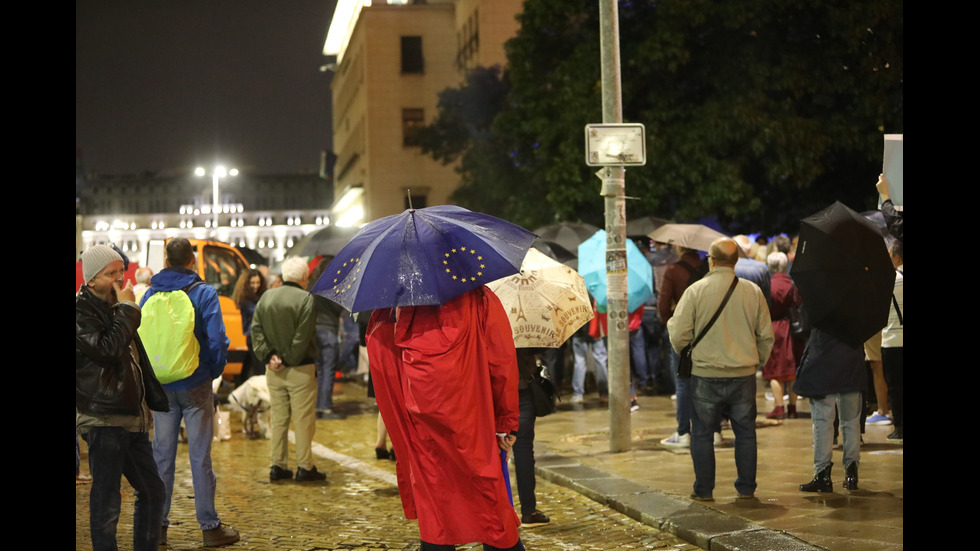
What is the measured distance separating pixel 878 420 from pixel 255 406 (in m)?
6.53

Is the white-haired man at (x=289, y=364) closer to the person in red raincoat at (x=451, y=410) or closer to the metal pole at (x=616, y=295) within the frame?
the metal pole at (x=616, y=295)

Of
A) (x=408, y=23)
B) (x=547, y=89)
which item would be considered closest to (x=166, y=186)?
(x=408, y=23)

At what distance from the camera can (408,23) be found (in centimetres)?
6931

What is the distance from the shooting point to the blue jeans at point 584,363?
53.0 ft

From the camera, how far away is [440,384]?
19.0 feet

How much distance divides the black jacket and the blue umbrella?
26.7 feet

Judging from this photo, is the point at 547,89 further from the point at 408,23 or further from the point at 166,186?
the point at 166,186

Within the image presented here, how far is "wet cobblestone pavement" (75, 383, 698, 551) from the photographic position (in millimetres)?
7906

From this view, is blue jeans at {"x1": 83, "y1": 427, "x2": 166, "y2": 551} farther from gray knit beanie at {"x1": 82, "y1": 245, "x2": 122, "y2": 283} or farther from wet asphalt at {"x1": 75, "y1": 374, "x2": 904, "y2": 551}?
wet asphalt at {"x1": 75, "y1": 374, "x2": 904, "y2": 551}

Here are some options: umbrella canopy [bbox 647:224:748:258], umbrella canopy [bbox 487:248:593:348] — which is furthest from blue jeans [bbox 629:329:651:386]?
umbrella canopy [bbox 487:248:593:348]

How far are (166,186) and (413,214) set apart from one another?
180357 millimetres

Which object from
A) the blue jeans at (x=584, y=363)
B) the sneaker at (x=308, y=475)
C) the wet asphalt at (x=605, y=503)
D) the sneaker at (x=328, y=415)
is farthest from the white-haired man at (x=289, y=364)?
the blue jeans at (x=584, y=363)

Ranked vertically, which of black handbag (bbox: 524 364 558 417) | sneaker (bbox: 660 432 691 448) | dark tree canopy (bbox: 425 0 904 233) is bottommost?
sneaker (bbox: 660 432 691 448)

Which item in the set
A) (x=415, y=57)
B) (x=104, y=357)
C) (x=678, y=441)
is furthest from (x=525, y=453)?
(x=415, y=57)
